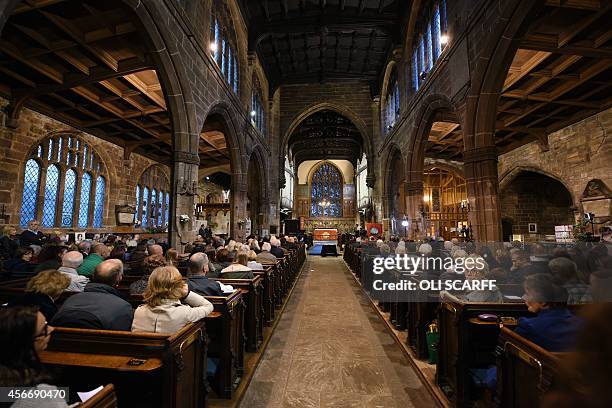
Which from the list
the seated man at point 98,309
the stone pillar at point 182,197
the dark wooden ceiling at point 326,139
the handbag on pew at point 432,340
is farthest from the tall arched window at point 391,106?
the seated man at point 98,309

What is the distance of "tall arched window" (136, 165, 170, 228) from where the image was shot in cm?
1374

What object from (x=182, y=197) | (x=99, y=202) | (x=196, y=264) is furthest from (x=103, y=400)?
(x=99, y=202)

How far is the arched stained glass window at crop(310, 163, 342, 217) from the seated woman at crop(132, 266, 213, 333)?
26.9 meters

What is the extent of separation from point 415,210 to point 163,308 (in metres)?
9.57

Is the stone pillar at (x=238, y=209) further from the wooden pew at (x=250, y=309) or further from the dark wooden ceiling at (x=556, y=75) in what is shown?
the dark wooden ceiling at (x=556, y=75)

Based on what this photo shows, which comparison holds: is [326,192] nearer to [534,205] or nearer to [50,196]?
[534,205]

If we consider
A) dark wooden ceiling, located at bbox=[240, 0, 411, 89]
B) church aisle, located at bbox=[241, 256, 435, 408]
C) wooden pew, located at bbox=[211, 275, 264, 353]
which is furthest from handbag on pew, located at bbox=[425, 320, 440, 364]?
dark wooden ceiling, located at bbox=[240, 0, 411, 89]

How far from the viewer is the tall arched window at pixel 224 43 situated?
946 centimetres

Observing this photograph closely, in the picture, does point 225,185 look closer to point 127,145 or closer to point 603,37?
point 127,145

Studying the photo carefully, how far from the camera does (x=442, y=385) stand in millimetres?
2945

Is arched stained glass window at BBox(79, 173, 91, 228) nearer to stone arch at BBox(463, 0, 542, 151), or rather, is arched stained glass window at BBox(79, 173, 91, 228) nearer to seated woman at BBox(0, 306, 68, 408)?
seated woman at BBox(0, 306, 68, 408)

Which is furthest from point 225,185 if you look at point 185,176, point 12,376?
point 12,376

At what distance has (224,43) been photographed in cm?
1064

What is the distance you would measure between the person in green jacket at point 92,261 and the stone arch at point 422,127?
8.00m
